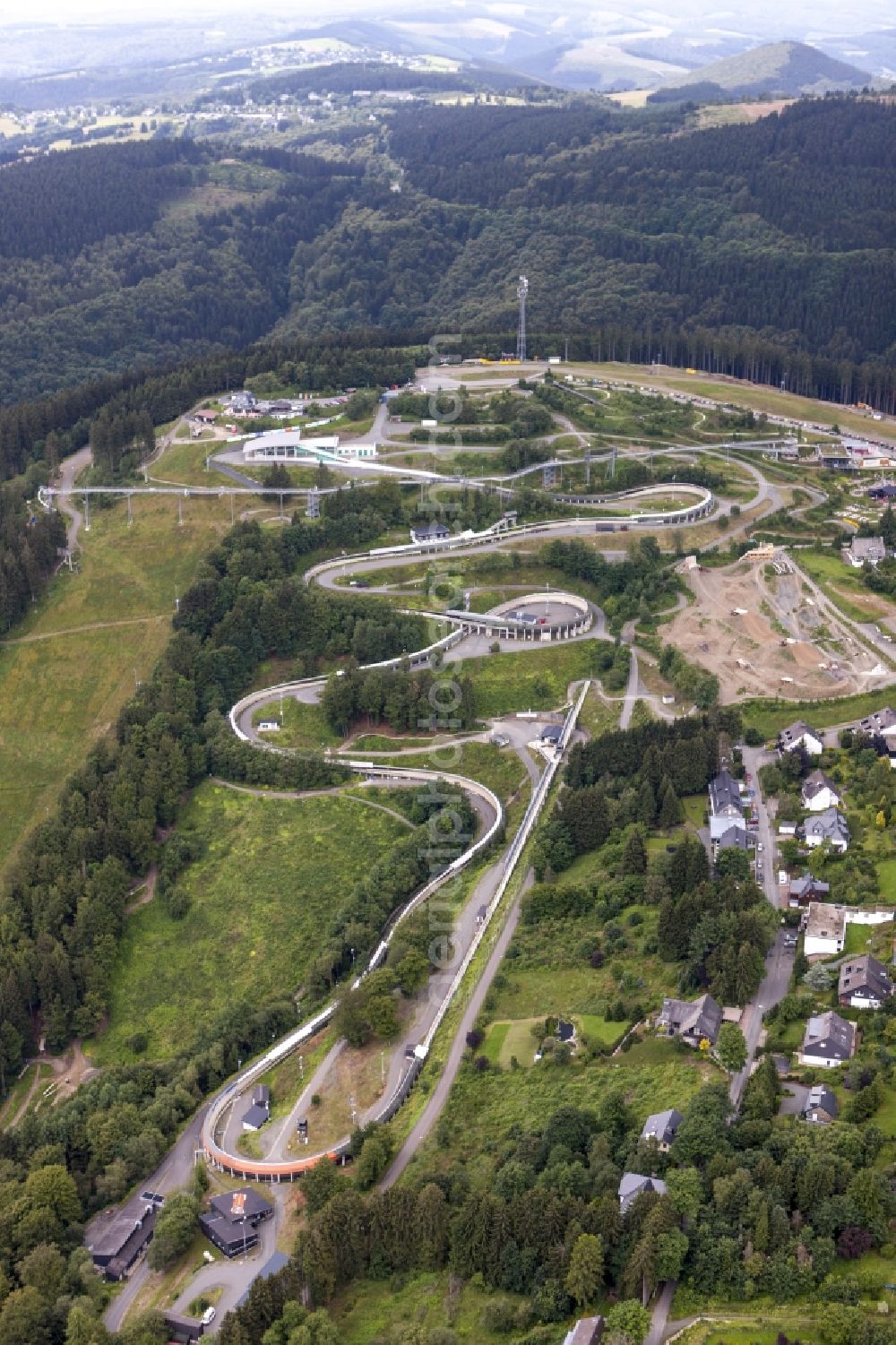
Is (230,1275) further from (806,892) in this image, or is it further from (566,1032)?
(806,892)

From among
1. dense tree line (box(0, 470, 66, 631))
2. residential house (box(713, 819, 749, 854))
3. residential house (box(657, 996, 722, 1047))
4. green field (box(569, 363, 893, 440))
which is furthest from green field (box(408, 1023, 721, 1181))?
green field (box(569, 363, 893, 440))

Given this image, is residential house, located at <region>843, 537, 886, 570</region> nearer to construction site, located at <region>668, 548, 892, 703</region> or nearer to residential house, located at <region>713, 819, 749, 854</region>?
construction site, located at <region>668, 548, 892, 703</region>

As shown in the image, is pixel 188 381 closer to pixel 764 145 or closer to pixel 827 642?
pixel 827 642

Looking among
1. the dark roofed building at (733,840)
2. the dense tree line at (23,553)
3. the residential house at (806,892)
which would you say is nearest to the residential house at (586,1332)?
the residential house at (806,892)

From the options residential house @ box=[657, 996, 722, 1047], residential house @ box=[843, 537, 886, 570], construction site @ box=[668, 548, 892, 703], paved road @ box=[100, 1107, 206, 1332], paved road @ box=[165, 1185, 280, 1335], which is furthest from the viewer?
residential house @ box=[843, 537, 886, 570]

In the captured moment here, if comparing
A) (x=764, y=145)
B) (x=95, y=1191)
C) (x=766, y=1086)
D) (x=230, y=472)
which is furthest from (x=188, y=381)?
(x=764, y=145)

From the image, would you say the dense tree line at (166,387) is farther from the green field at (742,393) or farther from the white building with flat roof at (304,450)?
the green field at (742,393)
